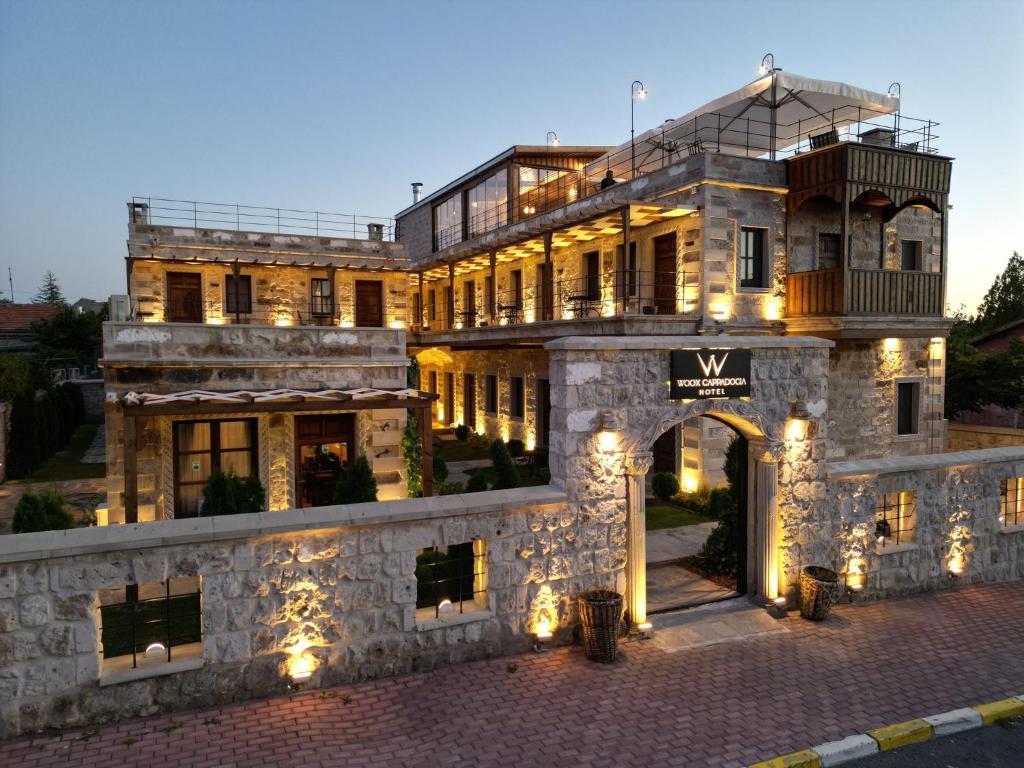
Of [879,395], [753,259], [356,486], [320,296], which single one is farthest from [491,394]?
[356,486]

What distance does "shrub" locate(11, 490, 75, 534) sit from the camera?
9.68 metres

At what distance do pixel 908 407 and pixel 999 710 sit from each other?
14.9 meters

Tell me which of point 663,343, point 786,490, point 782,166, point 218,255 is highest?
point 782,166

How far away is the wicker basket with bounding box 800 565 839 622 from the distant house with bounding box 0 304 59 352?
48891mm

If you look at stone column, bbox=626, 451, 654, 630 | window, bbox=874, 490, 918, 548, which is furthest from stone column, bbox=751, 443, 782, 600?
window, bbox=874, 490, 918, 548

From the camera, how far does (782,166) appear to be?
729 inches

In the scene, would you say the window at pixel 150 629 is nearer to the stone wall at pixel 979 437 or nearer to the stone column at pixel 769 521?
the stone column at pixel 769 521

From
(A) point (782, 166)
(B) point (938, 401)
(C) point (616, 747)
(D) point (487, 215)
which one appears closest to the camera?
(C) point (616, 747)

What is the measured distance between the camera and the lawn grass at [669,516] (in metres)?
15.6

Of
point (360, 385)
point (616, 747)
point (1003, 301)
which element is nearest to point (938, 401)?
point (360, 385)

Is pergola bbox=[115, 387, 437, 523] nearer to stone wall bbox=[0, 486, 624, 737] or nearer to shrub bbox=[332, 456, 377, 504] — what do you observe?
shrub bbox=[332, 456, 377, 504]

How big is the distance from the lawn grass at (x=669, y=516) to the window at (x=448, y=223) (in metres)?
19.6

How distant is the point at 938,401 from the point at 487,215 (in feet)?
Answer: 64.3

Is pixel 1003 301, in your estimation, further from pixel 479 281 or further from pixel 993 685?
pixel 993 685
